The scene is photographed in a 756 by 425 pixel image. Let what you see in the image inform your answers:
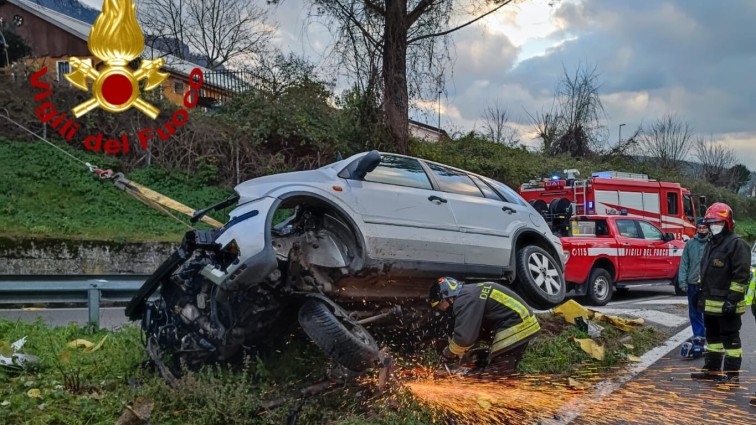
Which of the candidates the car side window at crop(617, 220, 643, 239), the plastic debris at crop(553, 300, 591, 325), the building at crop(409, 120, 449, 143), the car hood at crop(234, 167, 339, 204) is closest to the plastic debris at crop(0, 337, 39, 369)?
the car hood at crop(234, 167, 339, 204)

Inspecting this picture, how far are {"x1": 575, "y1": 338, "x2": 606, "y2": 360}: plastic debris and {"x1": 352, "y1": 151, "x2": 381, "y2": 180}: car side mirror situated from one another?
3.40 meters

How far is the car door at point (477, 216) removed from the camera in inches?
218

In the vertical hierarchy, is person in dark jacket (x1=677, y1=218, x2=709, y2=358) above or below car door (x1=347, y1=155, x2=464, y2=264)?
below

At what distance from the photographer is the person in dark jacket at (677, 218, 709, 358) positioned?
7004mm

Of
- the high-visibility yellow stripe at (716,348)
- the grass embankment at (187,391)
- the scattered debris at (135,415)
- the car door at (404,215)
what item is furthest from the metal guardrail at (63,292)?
the high-visibility yellow stripe at (716,348)

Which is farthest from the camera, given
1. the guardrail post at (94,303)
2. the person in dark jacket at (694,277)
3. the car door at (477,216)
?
the person in dark jacket at (694,277)

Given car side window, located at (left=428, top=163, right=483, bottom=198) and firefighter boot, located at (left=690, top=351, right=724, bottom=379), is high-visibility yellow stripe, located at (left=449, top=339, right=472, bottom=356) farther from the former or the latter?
firefighter boot, located at (left=690, top=351, right=724, bottom=379)

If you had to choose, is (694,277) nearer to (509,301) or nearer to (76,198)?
(509,301)

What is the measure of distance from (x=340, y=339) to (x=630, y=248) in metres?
9.75

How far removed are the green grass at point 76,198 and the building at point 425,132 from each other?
220 inches

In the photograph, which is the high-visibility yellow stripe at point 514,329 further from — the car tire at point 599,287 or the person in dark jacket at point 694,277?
the car tire at point 599,287

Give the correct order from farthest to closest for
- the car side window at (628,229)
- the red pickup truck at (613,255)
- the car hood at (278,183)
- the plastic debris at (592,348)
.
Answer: the car side window at (628,229) < the red pickup truck at (613,255) < the plastic debris at (592,348) < the car hood at (278,183)

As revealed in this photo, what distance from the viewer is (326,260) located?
4.62m

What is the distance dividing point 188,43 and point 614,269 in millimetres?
32609
